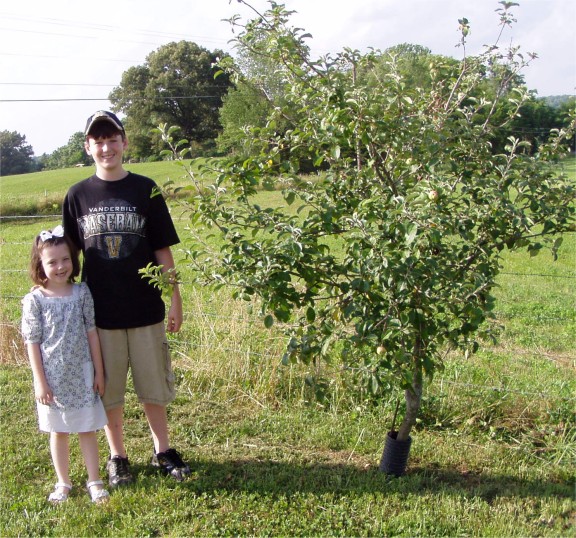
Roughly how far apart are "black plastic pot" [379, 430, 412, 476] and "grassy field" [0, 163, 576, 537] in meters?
0.07

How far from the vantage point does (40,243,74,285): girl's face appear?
345 cm

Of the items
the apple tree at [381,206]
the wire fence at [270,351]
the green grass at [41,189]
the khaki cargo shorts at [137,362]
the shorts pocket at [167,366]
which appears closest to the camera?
the apple tree at [381,206]

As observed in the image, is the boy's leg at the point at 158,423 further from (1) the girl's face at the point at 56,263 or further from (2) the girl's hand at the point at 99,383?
(1) the girl's face at the point at 56,263

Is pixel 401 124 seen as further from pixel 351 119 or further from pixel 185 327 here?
pixel 185 327

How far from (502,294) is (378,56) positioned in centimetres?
649

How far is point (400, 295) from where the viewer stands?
119 inches

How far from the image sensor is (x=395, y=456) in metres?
3.69

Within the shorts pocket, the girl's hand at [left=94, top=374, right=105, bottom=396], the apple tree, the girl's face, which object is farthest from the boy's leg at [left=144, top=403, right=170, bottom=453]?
the apple tree

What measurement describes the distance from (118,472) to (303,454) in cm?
112

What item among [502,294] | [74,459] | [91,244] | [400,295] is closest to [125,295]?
[91,244]

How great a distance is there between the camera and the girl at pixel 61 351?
3.45 metres

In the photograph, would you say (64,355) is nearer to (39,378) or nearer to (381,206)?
(39,378)

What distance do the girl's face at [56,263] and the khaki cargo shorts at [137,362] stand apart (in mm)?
378

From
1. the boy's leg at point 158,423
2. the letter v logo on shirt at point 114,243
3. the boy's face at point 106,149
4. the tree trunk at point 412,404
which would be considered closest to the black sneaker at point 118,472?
the boy's leg at point 158,423
